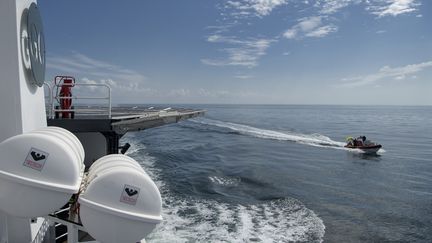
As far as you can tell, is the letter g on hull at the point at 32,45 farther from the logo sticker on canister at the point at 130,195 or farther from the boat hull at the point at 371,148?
the boat hull at the point at 371,148

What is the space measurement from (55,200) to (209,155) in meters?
26.7

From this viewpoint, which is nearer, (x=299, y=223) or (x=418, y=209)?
(x=299, y=223)

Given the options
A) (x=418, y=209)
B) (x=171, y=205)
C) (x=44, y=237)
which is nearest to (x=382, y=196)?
(x=418, y=209)

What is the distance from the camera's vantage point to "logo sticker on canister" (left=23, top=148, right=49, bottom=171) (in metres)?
4.15

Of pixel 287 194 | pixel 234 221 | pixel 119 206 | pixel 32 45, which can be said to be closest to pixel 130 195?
pixel 119 206

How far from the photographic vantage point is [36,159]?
4172mm

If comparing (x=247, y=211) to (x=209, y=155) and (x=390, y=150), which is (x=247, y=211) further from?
(x=390, y=150)

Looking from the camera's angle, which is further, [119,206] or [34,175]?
[119,206]

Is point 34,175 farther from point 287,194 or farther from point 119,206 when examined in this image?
point 287,194

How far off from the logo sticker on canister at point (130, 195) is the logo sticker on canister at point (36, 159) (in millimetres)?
1064

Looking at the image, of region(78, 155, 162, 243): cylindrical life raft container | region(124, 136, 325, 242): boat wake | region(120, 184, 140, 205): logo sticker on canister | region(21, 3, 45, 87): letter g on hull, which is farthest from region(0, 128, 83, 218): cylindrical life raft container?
region(124, 136, 325, 242): boat wake

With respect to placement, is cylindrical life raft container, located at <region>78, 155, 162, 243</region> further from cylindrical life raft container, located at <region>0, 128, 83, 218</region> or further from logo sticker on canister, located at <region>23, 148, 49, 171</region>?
logo sticker on canister, located at <region>23, 148, 49, 171</region>

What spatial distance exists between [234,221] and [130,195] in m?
10.1

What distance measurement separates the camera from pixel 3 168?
4.10 meters
